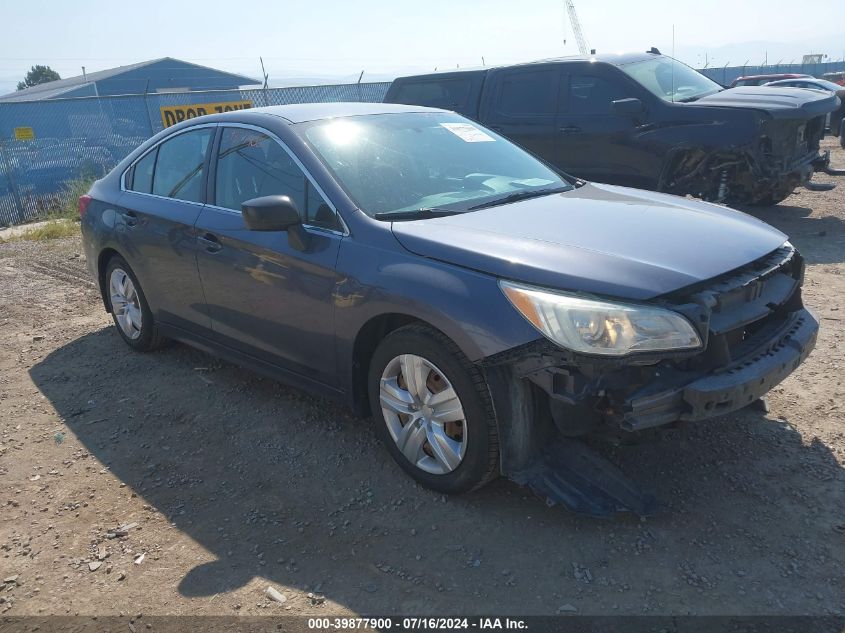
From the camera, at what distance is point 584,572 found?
275cm

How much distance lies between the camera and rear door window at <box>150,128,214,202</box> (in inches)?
175

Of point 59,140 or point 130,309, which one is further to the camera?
point 59,140

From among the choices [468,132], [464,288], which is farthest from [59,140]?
[464,288]

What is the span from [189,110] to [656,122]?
34.4 feet

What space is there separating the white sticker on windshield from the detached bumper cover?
2.12 metres

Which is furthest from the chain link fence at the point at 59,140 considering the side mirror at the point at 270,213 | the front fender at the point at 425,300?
the front fender at the point at 425,300

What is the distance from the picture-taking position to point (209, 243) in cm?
418

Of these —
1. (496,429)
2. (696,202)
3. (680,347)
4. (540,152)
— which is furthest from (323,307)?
(540,152)

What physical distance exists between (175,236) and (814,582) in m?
3.75

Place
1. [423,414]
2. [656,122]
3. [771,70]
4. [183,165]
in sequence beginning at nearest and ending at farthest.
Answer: [423,414], [183,165], [656,122], [771,70]

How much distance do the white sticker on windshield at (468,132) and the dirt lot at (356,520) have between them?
1.80m

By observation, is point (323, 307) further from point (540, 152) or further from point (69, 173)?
point (69, 173)

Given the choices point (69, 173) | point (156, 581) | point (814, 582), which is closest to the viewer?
point (814, 582)

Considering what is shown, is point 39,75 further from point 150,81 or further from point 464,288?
point 464,288
